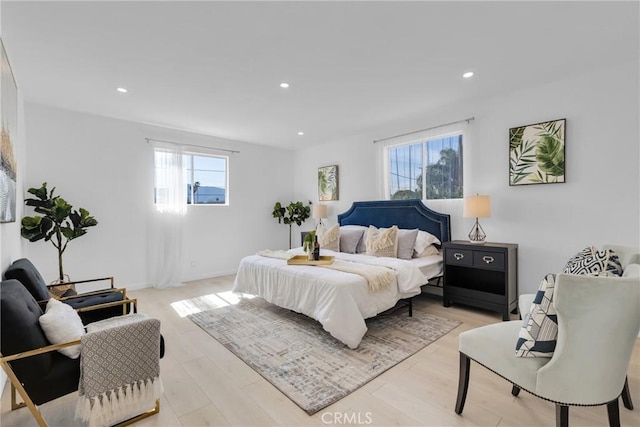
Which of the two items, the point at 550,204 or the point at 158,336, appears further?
the point at 550,204

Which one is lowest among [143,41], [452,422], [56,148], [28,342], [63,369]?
[452,422]

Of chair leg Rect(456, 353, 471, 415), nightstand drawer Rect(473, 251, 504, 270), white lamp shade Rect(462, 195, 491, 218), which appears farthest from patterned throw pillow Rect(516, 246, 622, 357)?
white lamp shade Rect(462, 195, 491, 218)

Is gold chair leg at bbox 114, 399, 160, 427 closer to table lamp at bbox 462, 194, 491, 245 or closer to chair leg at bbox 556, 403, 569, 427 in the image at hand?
chair leg at bbox 556, 403, 569, 427

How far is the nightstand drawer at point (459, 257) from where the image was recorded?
11.3ft

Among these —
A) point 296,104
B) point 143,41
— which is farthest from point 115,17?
point 296,104

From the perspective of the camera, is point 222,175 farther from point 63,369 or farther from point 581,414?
point 581,414

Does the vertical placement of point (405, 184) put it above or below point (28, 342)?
above

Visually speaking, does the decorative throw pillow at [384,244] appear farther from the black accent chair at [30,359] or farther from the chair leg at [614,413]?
the black accent chair at [30,359]

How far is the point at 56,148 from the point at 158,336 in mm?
3743

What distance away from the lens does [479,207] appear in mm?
3438

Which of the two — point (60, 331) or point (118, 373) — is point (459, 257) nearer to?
point (118, 373)

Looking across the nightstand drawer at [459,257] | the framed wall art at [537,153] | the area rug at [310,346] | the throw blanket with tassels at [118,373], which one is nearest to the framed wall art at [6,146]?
the throw blanket with tassels at [118,373]

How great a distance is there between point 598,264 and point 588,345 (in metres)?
0.86

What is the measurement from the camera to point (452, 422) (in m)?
1.73
